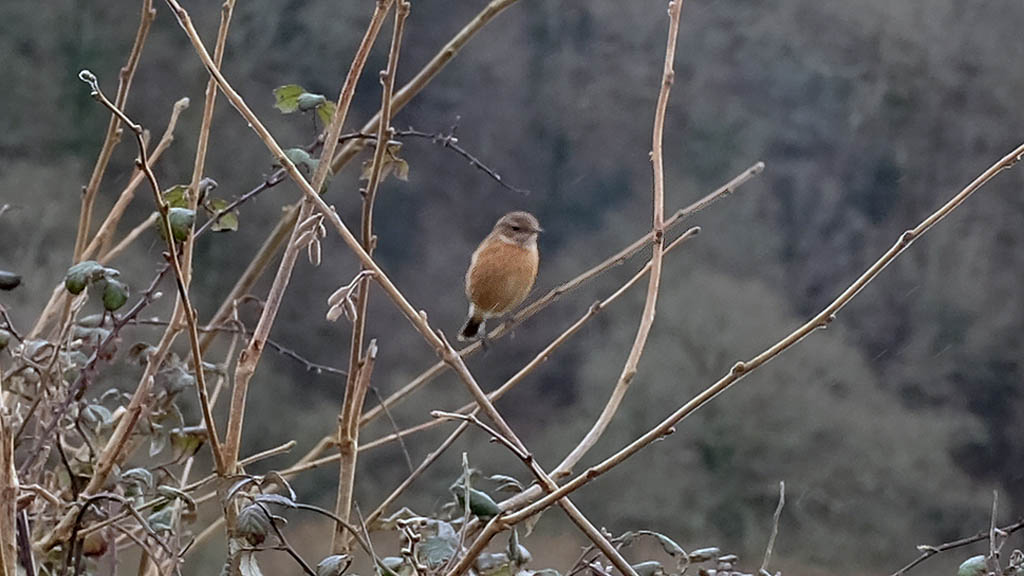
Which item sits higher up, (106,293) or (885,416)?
(885,416)

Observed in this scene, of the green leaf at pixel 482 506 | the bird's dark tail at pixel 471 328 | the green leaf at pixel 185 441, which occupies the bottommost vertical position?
the green leaf at pixel 482 506

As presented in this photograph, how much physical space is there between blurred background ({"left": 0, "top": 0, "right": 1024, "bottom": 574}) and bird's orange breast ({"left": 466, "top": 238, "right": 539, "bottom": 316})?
15.8 inches

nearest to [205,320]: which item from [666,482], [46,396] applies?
[666,482]

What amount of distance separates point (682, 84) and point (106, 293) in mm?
1176

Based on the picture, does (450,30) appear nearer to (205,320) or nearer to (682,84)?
(682,84)

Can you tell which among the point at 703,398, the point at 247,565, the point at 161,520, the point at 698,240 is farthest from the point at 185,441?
the point at 698,240

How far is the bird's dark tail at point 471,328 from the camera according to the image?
1.15m

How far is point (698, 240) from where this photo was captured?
166cm

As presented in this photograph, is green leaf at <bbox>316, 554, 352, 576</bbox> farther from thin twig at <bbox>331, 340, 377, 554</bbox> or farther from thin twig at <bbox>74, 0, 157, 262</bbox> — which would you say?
thin twig at <bbox>74, 0, 157, 262</bbox>

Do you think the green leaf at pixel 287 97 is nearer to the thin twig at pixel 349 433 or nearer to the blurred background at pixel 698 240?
the thin twig at pixel 349 433

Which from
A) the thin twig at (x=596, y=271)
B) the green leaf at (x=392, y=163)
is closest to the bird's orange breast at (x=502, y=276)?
the thin twig at (x=596, y=271)

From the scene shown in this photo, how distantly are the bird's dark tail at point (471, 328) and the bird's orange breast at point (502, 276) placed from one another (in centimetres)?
4

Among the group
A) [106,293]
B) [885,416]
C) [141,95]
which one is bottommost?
[106,293]

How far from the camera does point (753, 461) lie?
61.9 inches
